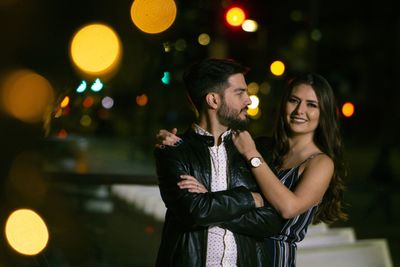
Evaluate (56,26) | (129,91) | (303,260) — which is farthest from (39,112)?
(129,91)

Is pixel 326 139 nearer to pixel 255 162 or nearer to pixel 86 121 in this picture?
pixel 255 162

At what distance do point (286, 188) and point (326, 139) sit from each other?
0.59 m

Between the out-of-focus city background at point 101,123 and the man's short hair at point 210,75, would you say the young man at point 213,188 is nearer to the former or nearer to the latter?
the man's short hair at point 210,75

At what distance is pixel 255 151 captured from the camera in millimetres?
3090

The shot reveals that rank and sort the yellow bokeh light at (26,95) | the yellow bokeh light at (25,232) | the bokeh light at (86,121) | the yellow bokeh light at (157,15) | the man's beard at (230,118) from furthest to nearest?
the bokeh light at (86,121) < the yellow bokeh light at (157,15) < the yellow bokeh light at (25,232) < the man's beard at (230,118) < the yellow bokeh light at (26,95)

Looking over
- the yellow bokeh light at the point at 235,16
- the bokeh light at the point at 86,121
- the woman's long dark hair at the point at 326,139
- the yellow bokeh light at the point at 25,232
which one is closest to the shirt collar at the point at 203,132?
the woman's long dark hair at the point at 326,139

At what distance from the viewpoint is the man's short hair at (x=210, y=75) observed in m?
3.01

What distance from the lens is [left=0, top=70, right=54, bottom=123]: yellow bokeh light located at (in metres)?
1.93

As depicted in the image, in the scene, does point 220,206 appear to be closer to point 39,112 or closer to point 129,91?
point 39,112

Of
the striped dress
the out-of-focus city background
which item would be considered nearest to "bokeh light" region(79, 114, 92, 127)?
the out-of-focus city background

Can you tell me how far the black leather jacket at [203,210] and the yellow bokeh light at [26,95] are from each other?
902 mm

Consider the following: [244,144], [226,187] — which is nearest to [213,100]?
[244,144]

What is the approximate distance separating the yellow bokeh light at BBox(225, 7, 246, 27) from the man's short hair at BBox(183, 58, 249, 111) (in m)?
6.01

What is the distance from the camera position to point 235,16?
905 cm
